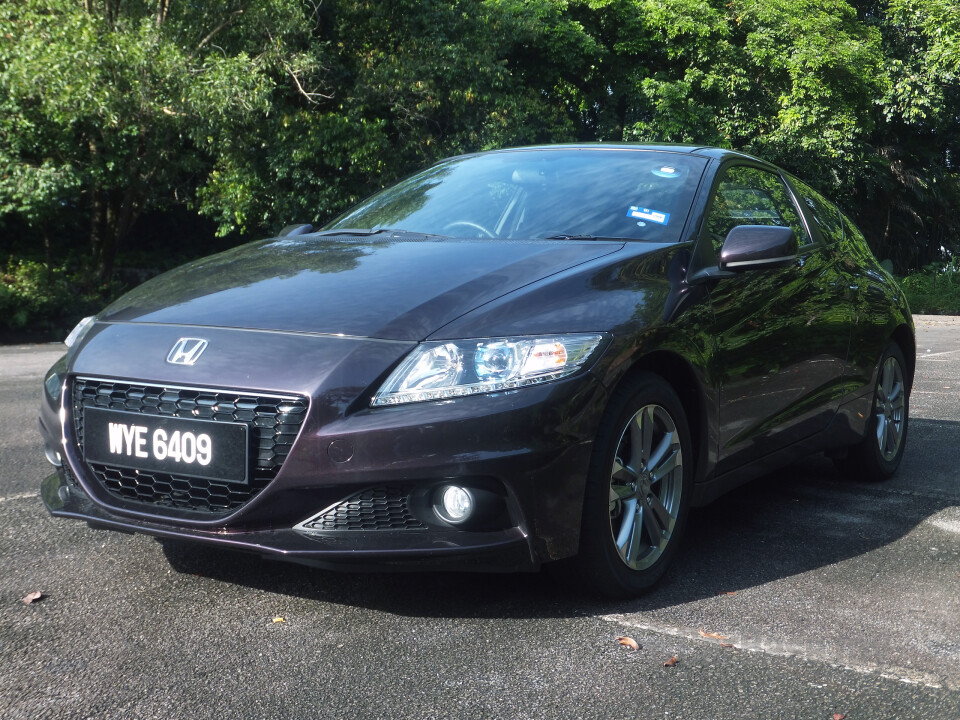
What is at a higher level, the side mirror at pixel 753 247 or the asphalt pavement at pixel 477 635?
the side mirror at pixel 753 247

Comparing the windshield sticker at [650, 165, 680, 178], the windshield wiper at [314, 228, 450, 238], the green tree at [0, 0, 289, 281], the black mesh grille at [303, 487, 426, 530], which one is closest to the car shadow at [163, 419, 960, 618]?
the black mesh grille at [303, 487, 426, 530]

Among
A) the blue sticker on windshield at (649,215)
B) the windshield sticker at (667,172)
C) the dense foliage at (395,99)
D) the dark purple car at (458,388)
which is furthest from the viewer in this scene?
the dense foliage at (395,99)

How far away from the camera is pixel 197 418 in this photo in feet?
10.0

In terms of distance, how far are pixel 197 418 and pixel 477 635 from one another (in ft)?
3.12

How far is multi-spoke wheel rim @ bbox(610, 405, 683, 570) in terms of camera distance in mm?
3395

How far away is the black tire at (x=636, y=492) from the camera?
3.23 meters

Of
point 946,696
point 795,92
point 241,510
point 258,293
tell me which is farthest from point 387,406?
point 795,92

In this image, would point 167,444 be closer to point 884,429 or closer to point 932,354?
point 884,429

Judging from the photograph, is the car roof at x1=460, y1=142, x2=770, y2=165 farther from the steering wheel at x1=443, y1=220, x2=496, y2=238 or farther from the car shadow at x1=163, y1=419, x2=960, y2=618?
the car shadow at x1=163, y1=419, x2=960, y2=618

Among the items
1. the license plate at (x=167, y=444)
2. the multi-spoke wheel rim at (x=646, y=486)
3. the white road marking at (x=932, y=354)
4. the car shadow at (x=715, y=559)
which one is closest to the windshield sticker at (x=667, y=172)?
the multi-spoke wheel rim at (x=646, y=486)

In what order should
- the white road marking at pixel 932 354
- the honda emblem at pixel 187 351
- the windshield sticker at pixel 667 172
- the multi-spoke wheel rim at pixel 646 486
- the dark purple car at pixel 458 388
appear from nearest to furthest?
the dark purple car at pixel 458 388, the honda emblem at pixel 187 351, the multi-spoke wheel rim at pixel 646 486, the windshield sticker at pixel 667 172, the white road marking at pixel 932 354

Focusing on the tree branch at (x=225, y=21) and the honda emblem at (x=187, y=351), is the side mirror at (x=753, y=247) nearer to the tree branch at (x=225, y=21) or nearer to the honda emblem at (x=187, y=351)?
the honda emblem at (x=187, y=351)

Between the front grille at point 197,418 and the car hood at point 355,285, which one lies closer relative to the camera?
the front grille at point 197,418

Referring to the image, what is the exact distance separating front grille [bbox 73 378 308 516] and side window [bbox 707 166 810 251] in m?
1.80
